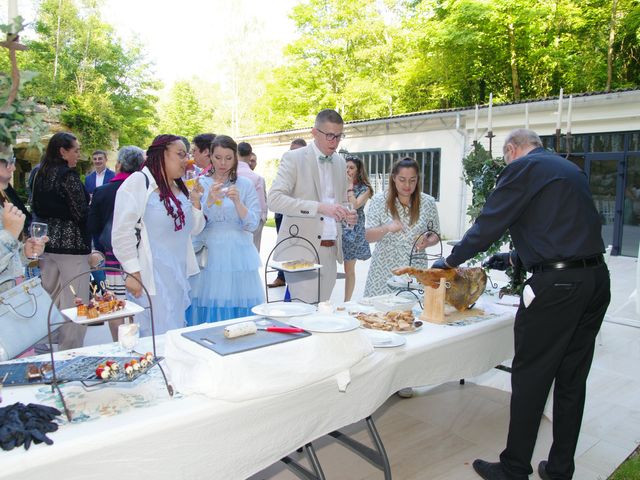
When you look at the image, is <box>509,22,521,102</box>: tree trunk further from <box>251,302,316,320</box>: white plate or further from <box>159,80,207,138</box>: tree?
<box>159,80,207,138</box>: tree

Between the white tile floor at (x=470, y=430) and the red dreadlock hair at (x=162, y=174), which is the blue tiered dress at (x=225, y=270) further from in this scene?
the white tile floor at (x=470, y=430)

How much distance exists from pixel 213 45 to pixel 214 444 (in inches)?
1098

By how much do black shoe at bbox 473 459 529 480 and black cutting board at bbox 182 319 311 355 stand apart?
1289mm

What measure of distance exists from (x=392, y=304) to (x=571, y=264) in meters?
0.86

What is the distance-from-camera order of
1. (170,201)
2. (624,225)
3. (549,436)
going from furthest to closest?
1. (624,225)
2. (549,436)
3. (170,201)

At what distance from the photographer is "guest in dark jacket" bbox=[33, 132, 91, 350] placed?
3451mm

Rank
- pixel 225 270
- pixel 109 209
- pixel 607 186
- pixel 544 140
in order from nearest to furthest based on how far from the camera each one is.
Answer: pixel 225 270 < pixel 109 209 < pixel 607 186 < pixel 544 140

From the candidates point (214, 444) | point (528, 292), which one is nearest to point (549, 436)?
point (528, 292)

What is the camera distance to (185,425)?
1402 millimetres

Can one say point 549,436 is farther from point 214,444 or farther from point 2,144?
point 2,144

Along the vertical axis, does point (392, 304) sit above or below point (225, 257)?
below

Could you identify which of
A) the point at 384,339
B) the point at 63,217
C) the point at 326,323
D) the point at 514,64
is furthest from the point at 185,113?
the point at 326,323

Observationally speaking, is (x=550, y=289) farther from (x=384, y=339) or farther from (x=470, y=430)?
(x=470, y=430)

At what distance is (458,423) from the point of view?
2.93 m
